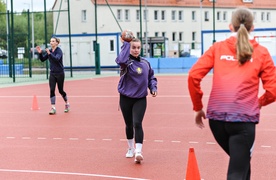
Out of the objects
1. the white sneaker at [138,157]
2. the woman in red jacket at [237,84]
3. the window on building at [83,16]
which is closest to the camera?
the woman in red jacket at [237,84]

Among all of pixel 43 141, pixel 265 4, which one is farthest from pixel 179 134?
pixel 265 4

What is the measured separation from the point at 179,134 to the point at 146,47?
151 feet

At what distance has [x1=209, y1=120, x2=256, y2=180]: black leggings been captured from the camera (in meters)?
5.23

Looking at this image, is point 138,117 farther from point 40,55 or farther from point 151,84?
point 40,55

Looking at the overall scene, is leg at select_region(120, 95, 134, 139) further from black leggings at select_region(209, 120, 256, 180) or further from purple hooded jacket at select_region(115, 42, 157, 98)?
black leggings at select_region(209, 120, 256, 180)

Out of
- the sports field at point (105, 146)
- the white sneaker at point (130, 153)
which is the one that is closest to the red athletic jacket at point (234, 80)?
the sports field at point (105, 146)

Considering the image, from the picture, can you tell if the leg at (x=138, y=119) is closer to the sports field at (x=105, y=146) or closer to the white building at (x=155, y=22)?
the sports field at (x=105, y=146)

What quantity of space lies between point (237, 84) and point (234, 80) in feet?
0.14

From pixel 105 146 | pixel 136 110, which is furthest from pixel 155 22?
pixel 136 110

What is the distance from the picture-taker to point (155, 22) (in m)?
71.5

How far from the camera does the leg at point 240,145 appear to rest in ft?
17.2

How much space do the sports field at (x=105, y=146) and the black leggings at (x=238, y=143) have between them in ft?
8.04

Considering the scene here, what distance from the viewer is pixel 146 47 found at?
57438mm

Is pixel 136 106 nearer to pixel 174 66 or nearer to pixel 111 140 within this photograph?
pixel 111 140
